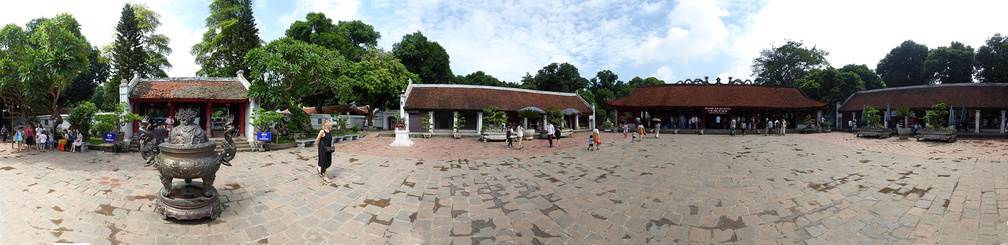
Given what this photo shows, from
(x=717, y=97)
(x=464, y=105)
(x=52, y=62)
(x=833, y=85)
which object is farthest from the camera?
(x=833, y=85)

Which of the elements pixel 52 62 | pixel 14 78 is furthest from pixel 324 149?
Answer: pixel 14 78

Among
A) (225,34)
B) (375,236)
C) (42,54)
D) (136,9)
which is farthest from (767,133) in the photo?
(136,9)

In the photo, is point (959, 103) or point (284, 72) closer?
point (284, 72)

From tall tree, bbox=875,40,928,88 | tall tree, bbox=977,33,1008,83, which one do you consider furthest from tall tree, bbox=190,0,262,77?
tall tree, bbox=875,40,928,88

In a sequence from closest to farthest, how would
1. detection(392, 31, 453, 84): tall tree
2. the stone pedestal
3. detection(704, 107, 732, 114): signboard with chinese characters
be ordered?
the stone pedestal, detection(704, 107, 732, 114): signboard with chinese characters, detection(392, 31, 453, 84): tall tree

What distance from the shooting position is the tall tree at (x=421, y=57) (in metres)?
29.4

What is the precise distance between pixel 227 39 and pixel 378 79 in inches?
448

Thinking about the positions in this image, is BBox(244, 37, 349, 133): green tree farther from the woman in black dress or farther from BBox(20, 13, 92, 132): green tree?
the woman in black dress

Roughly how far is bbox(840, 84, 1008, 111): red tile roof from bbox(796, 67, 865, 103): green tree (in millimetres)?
984

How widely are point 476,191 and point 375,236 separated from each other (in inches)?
81.4

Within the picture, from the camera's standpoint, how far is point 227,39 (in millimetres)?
24719

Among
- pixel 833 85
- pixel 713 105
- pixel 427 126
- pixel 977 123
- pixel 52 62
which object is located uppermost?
pixel 833 85

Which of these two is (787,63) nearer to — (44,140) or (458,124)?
(458,124)

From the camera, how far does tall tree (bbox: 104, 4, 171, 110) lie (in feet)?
80.3
